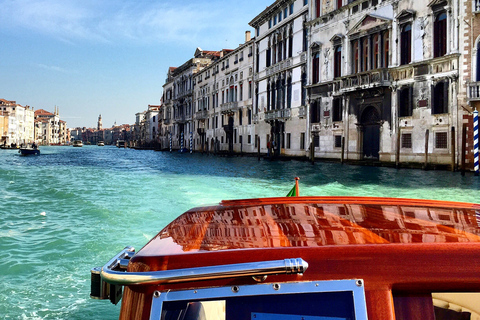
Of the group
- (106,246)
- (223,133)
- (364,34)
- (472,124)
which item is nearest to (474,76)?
(472,124)

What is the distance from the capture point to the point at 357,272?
1.02 meters

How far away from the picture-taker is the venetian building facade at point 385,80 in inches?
620

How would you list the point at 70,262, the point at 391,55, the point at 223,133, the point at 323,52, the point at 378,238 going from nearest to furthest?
the point at 378,238 → the point at 70,262 → the point at 391,55 → the point at 323,52 → the point at 223,133

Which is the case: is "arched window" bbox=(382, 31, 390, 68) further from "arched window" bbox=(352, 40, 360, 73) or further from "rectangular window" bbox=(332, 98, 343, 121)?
"rectangular window" bbox=(332, 98, 343, 121)

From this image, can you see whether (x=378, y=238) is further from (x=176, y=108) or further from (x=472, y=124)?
(x=176, y=108)

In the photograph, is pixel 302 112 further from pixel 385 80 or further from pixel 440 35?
pixel 440 35

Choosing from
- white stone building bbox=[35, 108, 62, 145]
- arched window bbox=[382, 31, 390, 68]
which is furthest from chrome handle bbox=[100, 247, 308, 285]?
white stone building bbox=[35, 108, 62, 145]

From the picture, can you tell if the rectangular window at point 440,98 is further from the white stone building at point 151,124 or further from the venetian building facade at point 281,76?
the white stone building at point 151,124

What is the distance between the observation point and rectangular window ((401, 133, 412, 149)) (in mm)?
17200

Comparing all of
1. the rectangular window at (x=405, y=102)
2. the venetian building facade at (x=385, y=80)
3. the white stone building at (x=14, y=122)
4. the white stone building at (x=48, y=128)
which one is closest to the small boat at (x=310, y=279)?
the venetian building facade at (x=385, y=80)

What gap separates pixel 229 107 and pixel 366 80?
743 inches

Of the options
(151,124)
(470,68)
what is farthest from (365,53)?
(151,124)

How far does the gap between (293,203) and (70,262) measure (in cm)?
376

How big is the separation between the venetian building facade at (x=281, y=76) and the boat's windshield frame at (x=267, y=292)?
2350cm
